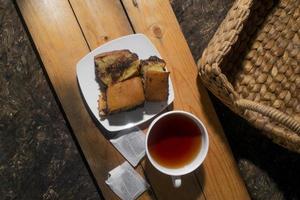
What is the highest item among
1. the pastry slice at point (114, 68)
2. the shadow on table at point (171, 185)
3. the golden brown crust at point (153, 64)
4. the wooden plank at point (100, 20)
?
the wooden plank at point (100, 20)

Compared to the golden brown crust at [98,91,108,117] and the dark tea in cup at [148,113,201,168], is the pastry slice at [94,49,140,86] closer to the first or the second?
the golden brown crust at [98,91,108,117]

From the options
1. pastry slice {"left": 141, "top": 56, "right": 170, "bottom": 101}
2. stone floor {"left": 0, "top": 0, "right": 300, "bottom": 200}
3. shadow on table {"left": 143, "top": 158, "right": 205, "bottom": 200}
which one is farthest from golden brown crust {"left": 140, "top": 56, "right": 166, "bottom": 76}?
stone floor {"left": 0, "top": 0, "right": 300, "bottom": 200}

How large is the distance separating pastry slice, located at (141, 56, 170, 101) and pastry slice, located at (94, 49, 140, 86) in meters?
0.03

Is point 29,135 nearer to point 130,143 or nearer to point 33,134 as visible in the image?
point 33,134

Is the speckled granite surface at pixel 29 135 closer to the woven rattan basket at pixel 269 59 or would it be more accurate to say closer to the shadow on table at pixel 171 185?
the shadow on table at pixel 171 185

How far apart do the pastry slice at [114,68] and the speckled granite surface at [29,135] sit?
1.23ft

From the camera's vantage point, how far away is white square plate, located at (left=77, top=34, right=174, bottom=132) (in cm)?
123

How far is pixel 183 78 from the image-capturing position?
1293mm

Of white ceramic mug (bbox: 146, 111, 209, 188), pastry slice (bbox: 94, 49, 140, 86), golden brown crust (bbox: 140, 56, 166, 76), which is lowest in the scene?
white ceramic mug (bbox: 146, 111, 209, 188)

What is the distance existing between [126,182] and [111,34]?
0.42 meters

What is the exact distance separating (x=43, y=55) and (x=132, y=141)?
340 millimetres

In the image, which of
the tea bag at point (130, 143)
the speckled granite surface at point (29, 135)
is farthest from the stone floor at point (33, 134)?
the tea bag at point (130, 143)

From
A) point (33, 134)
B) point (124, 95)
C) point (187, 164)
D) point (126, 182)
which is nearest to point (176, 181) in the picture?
point (187, 164)

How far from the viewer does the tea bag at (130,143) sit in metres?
1.25
